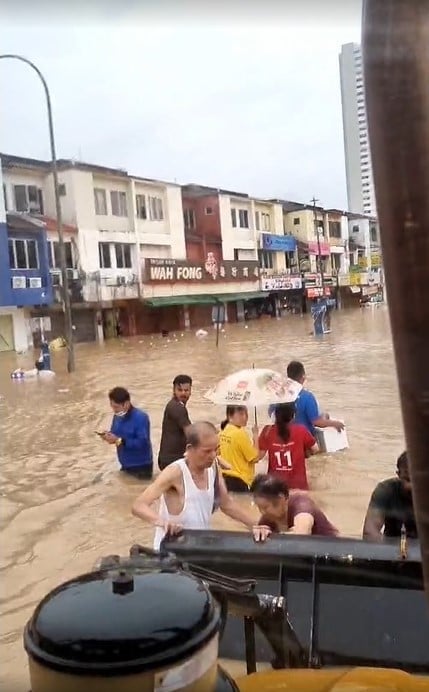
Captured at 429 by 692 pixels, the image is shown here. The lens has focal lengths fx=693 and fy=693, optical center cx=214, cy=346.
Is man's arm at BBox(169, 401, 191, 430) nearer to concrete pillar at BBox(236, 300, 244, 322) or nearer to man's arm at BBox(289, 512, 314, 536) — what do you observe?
man's arm at BBox(289, 512, 314, 536)

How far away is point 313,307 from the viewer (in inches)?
610

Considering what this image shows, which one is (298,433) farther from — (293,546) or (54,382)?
(54,382)

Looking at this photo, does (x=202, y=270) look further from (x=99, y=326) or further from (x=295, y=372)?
(x=295, y=372)

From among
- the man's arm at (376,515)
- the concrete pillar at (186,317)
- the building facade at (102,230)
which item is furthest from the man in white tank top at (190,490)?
the concrete pillar at (186,317)

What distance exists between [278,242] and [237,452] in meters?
5.53

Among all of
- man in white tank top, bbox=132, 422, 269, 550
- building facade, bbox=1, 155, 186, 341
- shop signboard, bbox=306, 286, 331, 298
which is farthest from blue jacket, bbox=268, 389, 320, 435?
shop signboard, bbox=306, 286, 331, 298

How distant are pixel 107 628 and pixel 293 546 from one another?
106 centimetres

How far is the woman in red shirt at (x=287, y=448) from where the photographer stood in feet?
11.5

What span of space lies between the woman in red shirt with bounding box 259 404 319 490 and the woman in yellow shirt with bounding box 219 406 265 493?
0.54ft

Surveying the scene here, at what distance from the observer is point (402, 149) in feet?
1.93

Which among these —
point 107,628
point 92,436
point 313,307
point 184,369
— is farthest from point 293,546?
point 313,307

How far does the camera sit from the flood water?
254 cm

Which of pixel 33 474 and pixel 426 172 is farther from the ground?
pixel 426 172

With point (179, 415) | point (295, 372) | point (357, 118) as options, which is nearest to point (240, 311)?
point (295, 372)
